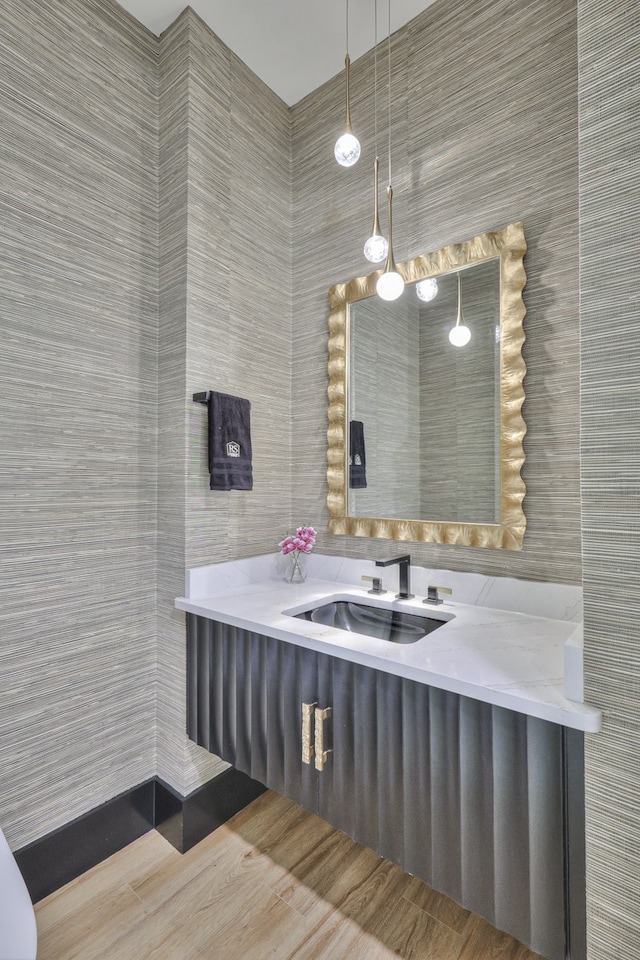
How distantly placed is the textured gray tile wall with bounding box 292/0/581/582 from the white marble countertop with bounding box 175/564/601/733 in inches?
7.7

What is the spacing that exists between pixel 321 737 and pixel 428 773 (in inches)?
11.9

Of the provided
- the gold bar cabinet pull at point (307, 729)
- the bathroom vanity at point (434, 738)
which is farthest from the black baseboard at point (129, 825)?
the gold bar cabinet pull at point (307, 729)

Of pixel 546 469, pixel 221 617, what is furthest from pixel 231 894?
pixel 546 469

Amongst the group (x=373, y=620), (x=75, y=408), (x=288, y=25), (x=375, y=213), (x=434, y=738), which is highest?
(x=288, y=25)

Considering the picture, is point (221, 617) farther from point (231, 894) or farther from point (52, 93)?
point (52, 93)

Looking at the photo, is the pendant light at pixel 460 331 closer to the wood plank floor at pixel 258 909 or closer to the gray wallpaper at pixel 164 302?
the gray wallpaper at pixel 164 302

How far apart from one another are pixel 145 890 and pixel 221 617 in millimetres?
879

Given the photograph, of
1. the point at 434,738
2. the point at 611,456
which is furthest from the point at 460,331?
the point at 434,738

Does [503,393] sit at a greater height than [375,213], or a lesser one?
lesser

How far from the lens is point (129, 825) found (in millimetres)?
1618

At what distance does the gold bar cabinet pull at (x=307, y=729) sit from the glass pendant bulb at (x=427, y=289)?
54.6 inches

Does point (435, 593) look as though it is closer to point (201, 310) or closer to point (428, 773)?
point (428, 773)

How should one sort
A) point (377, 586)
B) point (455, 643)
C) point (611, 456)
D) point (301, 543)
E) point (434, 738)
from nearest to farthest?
point (611, 456), point (434, 738), point (455, 643), point (377, 586), point (301, 543)

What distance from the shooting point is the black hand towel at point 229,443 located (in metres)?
1.63
